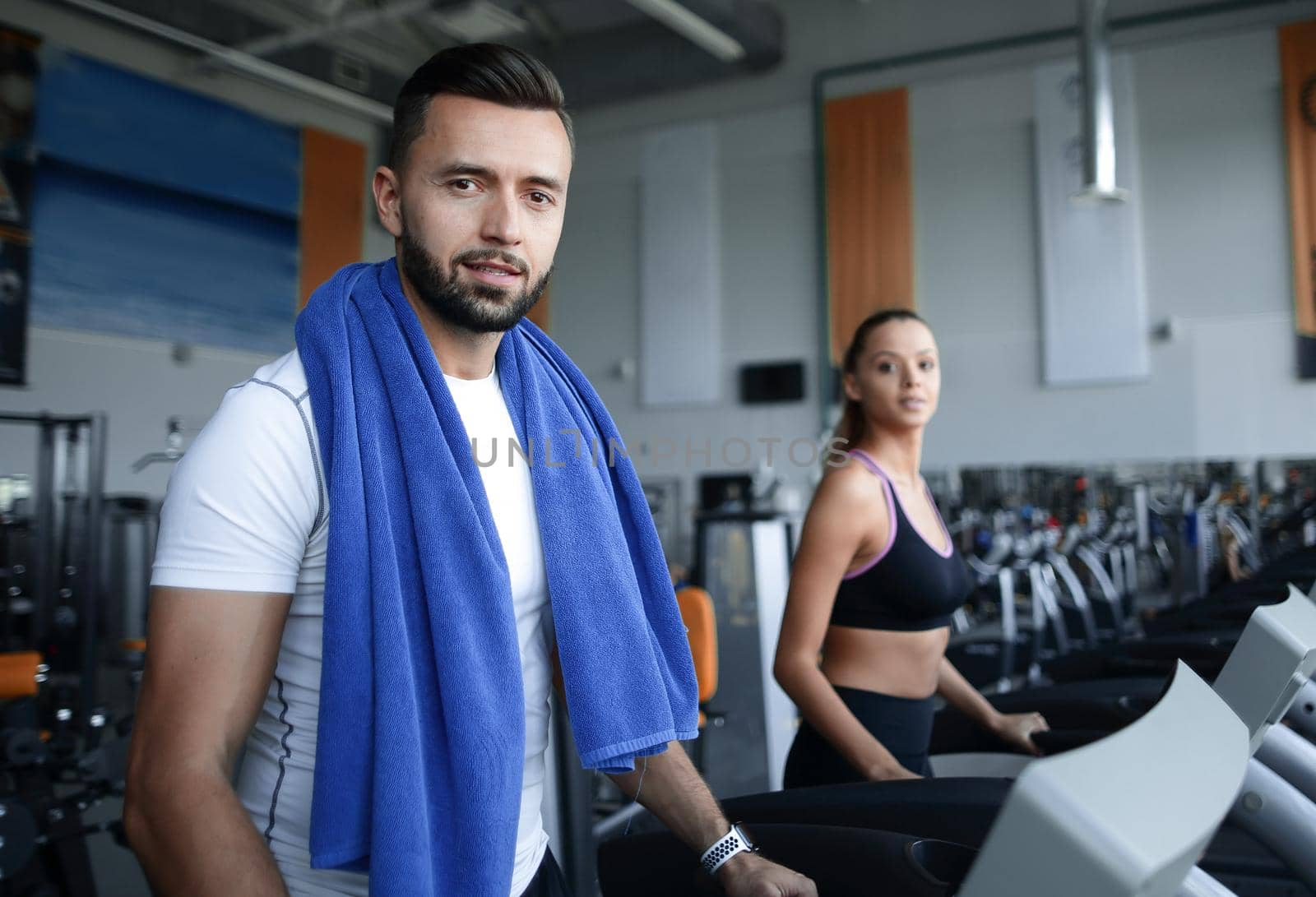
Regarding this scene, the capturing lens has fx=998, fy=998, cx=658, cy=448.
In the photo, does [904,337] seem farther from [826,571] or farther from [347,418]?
[347,418]

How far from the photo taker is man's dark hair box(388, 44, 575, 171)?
109cm

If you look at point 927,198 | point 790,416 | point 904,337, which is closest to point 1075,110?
point 927,198

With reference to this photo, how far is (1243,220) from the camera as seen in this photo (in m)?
7.41

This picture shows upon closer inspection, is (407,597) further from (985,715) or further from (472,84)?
(985,715)

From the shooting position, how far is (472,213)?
3.54 feet

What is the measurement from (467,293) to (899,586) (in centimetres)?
110

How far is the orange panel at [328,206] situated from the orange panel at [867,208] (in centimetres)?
455

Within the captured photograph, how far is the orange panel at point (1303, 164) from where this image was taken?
7.17 m

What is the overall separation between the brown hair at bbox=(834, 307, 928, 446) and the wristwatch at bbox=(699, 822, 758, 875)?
1.15 meters

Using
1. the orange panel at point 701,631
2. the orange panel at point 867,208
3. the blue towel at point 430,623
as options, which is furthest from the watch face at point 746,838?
the orange panel at point 867,208

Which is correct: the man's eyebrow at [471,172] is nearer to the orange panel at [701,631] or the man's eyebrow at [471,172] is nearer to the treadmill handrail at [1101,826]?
the treadmill handrail at [1101,826]

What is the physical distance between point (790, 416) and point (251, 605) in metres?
8.27

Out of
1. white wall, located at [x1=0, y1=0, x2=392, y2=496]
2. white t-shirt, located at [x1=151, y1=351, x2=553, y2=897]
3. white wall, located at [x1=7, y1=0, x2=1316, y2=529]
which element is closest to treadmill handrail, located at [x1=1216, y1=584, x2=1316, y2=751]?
white t-shirt, located at [x1=151, y1=351, x2=553, y2=897]

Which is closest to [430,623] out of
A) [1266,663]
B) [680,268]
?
[1266,663]
